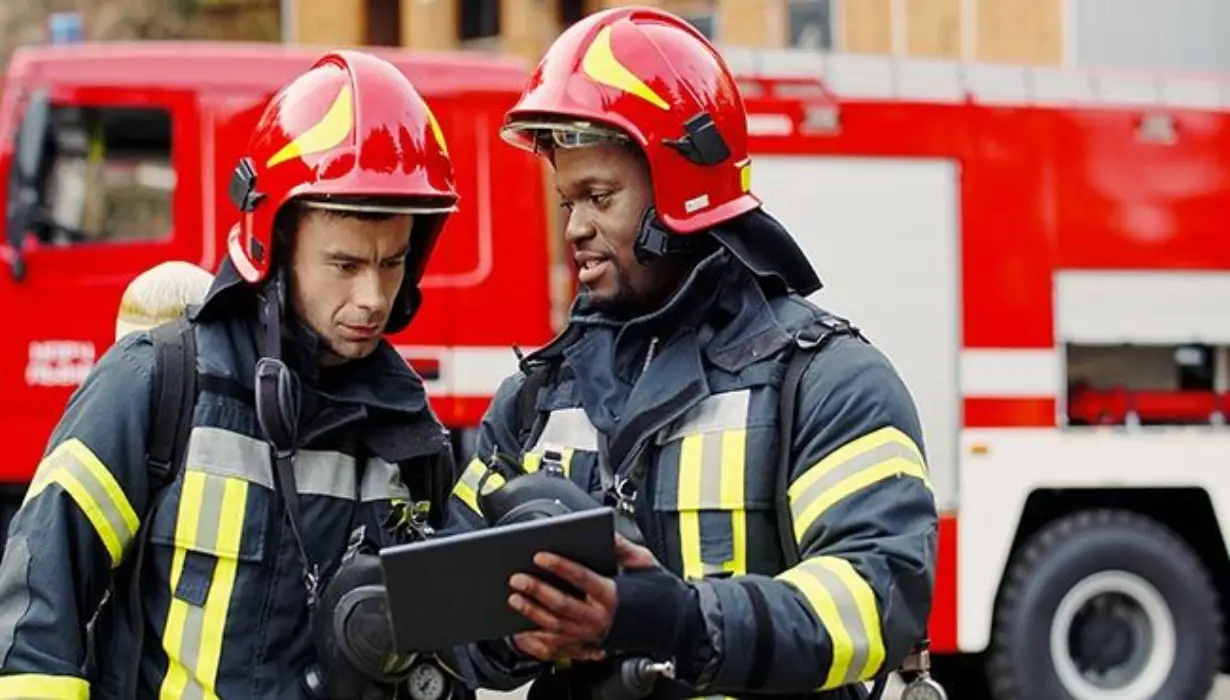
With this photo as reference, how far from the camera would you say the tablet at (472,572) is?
6.77 feet

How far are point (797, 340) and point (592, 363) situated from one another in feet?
1.07

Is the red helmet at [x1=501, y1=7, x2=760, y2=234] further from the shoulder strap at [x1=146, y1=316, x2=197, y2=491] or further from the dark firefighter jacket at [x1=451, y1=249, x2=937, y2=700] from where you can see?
the shoulder strap at [x1=146, y1=316, x2=197, y2=491]

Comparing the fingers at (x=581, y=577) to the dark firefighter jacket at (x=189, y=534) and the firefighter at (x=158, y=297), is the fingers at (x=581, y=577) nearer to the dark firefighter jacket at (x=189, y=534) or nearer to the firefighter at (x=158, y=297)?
the dark firefighter jacket at (x=189, y=534)

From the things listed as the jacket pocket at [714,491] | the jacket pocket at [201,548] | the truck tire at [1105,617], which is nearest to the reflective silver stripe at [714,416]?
the jacket pocket at [714,491]

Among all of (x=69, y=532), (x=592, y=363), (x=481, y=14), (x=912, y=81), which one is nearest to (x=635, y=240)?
(x=592, y=363)

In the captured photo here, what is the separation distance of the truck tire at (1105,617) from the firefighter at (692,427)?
4.66 meters

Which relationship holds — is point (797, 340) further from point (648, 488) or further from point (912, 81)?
point (912, 81)

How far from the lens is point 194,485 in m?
2.68

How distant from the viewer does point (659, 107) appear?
8.73 feet

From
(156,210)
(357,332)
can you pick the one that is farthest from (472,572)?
(156,210)

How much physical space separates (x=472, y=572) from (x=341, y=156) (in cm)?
95

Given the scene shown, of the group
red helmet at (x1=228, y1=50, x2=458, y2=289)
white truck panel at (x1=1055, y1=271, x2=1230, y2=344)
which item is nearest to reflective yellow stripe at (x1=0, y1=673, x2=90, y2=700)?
red helmet at (x1=228, y1=50, x2=458, y2=289)

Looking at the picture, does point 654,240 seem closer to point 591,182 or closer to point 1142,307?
point 591,182

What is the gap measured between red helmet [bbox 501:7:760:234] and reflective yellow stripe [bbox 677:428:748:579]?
1.11ft
